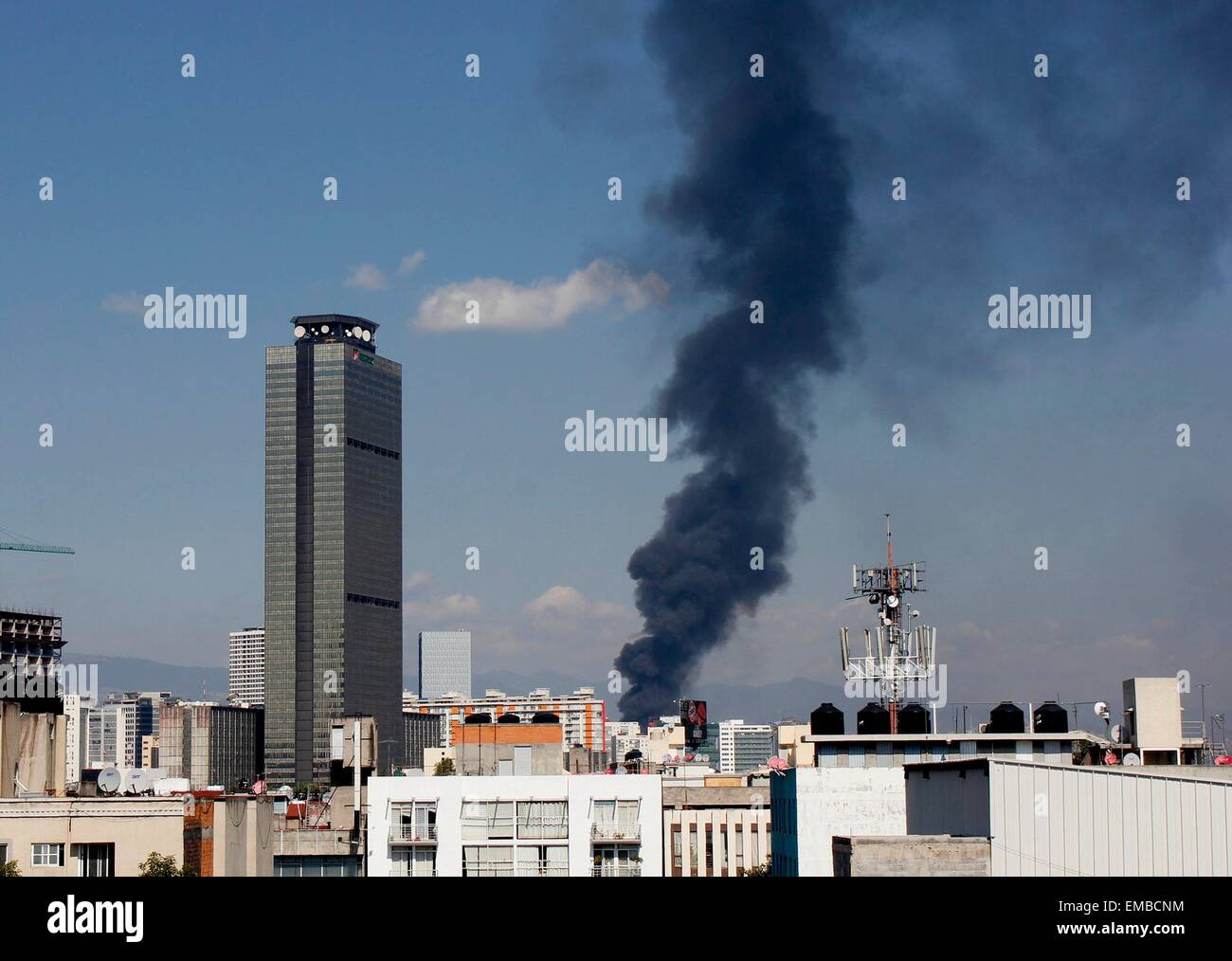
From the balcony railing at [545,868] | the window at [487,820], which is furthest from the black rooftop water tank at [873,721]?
the window at [487,820]

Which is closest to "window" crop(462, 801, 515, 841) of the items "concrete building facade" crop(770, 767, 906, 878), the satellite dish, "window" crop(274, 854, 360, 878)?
"window" crop(274, 854, 360, 878)

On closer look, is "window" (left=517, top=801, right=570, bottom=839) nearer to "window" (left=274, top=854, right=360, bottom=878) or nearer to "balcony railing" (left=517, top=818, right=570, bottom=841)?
"balcony railing" (left=517, top=818, right=570, bottom=841)

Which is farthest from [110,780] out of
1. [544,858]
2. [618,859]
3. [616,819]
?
[618,859]

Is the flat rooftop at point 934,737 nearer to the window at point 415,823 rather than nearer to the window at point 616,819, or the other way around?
the window at point 616,819
